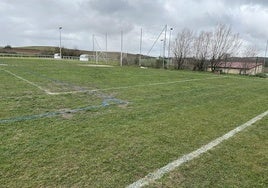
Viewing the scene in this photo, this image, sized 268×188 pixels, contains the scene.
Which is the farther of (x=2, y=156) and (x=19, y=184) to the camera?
(x=2, y=156)

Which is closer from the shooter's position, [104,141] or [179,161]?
[179,161]

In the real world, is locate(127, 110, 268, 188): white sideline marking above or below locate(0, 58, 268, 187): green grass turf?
below

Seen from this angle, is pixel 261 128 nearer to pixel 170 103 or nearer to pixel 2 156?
pixel 170 103

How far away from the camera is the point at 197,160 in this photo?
11.0 feet

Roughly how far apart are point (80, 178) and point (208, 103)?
592 cm

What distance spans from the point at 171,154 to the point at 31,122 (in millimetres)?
2770

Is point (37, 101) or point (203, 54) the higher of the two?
point (203, 54)

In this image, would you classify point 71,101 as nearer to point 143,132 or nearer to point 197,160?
point 143,132

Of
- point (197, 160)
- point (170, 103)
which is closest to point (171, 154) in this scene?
point (197, 160)

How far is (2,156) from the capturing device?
3.11 m

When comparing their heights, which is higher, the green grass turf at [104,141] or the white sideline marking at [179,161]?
the green grass turf at [104,141]

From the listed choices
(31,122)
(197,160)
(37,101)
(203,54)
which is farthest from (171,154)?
(203,54)

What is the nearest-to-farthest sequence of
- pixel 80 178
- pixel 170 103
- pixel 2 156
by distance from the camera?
1. pixel 80 178
2. pixel 2 156
3. pixel 170 103

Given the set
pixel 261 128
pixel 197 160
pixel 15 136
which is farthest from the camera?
pixel 261 128
